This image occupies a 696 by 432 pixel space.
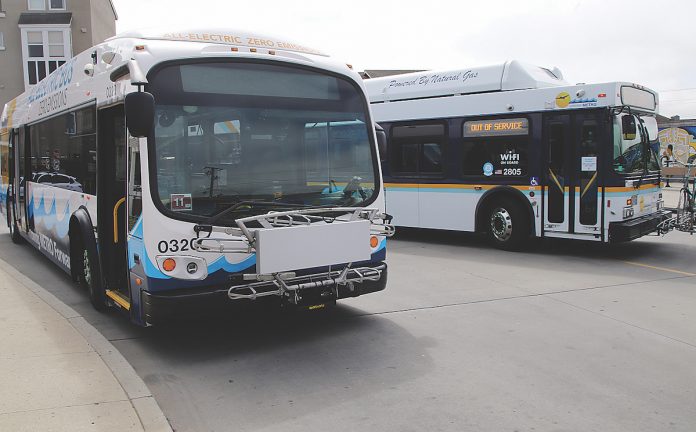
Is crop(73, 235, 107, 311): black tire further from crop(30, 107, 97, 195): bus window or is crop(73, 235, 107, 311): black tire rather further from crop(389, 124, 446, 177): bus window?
crop(389, 124, 446, 177): bus window

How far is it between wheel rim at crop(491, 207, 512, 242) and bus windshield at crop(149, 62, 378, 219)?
5.68 m

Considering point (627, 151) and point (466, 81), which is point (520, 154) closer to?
point (627, 151)

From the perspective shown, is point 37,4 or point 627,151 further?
point 37,4

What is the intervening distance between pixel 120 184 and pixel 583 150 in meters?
7.54

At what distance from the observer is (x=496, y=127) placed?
11422mm

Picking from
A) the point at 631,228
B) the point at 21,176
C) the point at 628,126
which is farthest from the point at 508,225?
the point at 21,176

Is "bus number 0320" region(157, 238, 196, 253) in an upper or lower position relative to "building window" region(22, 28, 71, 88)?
lower

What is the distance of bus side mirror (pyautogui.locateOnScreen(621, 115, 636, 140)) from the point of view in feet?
32.8

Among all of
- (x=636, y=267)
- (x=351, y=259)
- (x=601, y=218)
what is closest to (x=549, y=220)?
(x=601, y=218)

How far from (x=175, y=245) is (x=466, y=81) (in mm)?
8341

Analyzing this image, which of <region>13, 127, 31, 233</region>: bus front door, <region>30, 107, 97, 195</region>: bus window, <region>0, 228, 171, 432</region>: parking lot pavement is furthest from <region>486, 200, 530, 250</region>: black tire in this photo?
<region>13, 127, 31, 233</region>: bus front door

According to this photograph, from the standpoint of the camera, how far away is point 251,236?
16.6ft

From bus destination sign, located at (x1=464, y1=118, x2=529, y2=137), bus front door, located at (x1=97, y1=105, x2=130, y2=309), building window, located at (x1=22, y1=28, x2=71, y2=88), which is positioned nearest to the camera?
bus front door, located at (x1=97, y1=105, x2=130, y2=309)

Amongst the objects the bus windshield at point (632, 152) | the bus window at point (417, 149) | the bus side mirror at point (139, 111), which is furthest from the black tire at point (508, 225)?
the bus side mirror at point (139, 111)
